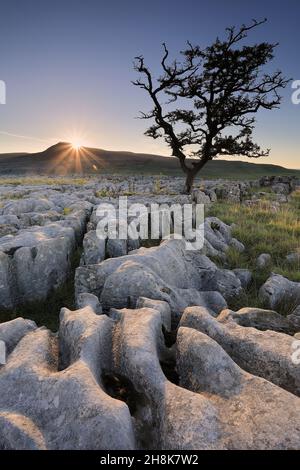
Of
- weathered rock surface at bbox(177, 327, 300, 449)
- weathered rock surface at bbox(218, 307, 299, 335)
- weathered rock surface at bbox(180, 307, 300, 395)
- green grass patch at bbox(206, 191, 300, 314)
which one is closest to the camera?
weathered rock surface at bbox(177, 327, 300, 449)

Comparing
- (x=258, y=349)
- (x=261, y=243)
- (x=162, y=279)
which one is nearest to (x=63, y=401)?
(x=258, y=349)

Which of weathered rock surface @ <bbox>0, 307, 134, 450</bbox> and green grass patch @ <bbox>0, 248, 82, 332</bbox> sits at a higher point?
weathered rock surface @ <bbox>0, 307, 134, 450</bbox>

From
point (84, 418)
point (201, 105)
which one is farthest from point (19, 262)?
point (201, 105)

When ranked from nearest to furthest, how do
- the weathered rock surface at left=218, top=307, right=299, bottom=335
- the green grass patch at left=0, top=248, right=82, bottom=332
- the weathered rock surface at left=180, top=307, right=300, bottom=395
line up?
the weathered rock surface at left=180, top=307, right=300, bottom=395 < the weathered rock surface at left=218, top=307, right=299, bottom=335 < the green grass patch at left=0, top=248, right=82, bottom=332

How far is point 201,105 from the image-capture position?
2952 centimetres

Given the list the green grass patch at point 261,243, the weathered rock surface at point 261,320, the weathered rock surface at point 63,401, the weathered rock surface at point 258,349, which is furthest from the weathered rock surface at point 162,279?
the weathered rock surface at point 63,401

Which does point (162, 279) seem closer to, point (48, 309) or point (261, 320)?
point (261, 320)

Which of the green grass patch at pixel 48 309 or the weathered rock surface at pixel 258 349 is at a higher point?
the weathered rock surface at pixel 258 349

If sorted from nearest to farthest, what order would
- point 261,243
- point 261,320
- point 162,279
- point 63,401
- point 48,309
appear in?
1. point 63,401
2. point 261,320
3. point 162,279
4. point 48,309
5. point 261,243

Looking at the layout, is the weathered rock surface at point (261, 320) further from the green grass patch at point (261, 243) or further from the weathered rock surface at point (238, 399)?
the green grass patch at point (261, 243)

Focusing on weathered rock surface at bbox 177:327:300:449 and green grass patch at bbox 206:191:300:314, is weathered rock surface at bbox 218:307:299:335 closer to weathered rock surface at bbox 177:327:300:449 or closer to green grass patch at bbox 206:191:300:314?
weathered rock surface at bbox 177:327:300:449

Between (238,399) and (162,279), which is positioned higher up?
(162,279)

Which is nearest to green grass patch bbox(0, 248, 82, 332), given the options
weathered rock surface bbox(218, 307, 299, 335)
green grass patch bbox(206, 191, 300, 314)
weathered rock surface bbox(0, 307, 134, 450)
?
weathered rock surface bbox(0, 307, 134, 450)

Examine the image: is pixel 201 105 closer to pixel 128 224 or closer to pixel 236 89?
pixel 236 89
